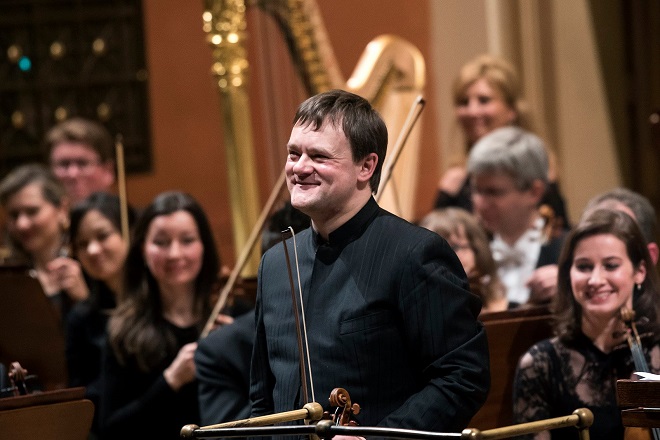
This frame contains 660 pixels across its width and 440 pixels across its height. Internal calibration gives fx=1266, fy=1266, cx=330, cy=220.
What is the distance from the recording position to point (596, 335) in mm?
3221

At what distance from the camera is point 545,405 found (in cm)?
320

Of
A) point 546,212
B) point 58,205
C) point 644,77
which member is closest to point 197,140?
point 58,205

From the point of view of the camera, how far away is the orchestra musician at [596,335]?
3.16 metres

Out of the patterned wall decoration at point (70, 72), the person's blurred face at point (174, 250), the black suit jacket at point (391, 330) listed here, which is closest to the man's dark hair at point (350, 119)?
the black suit jacket at point (391, 330)

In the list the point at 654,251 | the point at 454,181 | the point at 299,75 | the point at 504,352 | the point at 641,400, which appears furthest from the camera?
the point at 454,181

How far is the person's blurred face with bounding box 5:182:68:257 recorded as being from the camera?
16.8 ft

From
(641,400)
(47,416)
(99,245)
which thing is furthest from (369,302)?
(99,245)

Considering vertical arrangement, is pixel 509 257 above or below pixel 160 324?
above

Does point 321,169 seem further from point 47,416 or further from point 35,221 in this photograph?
point 35,221

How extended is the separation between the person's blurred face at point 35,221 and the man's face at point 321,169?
2828 millimetres

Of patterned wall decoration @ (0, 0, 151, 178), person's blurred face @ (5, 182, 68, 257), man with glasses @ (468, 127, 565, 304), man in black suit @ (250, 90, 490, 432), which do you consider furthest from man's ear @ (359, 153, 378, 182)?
patterned wall decoration @ (0, 0, 151, 178)

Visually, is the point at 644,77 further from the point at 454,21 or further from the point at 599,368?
the point at 599,368

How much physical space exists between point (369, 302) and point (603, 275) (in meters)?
0.97

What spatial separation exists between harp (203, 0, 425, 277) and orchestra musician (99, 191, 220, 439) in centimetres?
20
